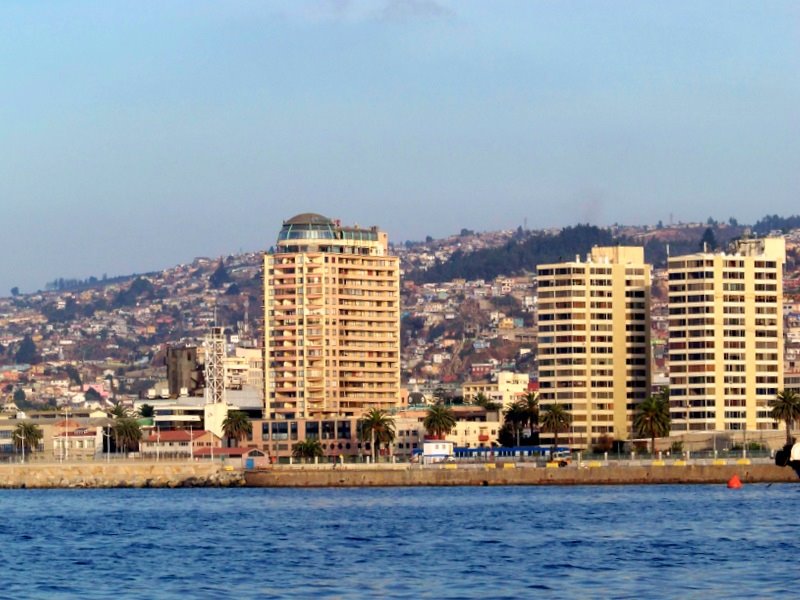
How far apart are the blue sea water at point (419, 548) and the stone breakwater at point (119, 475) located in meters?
47.3

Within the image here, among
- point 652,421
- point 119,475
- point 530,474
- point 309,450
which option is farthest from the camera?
point 309,450

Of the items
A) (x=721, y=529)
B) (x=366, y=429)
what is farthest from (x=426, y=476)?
(x=721, y=529)

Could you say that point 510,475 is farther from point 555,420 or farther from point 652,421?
point 555,420

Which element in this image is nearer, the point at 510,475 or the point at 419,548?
the point at 419,548

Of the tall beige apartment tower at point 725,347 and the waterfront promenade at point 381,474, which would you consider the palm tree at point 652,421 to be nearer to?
the tall beige apartment tower at point 725,347

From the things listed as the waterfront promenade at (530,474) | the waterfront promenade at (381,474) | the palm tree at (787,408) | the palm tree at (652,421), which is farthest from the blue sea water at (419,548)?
the palm tree at (652,421)

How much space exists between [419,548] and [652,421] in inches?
4266

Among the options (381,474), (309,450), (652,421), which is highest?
(652,421)

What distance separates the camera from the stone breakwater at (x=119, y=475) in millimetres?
174250

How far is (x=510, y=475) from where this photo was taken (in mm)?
157250

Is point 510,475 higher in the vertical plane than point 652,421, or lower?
lower

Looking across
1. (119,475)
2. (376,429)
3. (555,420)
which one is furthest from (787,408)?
(119,475)

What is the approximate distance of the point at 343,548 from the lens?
251 ft

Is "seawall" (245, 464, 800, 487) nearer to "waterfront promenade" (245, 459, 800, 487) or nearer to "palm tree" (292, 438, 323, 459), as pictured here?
"waterfront promenade" (245, 459, 800, 487)
